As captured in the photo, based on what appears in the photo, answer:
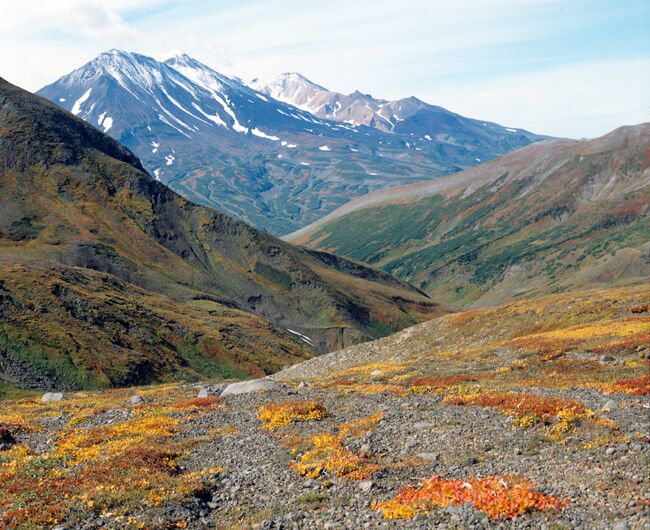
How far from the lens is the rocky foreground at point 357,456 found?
15539mm

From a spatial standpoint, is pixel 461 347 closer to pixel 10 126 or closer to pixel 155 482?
pixel 155 482

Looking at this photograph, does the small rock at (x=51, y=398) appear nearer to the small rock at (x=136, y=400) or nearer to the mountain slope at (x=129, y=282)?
the small rock at (x=136, y=400)

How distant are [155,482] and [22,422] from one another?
1542 centimetres

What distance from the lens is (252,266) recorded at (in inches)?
6806

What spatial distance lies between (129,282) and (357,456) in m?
119

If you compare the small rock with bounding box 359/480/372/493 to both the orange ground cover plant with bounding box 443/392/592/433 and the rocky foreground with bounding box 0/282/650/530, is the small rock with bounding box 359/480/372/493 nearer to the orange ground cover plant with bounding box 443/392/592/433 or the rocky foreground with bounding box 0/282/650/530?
the rocky foreground with bounding box 0/282/650/530

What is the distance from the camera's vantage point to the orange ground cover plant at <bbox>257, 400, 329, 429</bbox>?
27.5 m

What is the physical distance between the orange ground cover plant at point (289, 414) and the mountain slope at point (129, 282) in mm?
51041

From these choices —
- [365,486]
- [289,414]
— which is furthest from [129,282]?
[365,486]

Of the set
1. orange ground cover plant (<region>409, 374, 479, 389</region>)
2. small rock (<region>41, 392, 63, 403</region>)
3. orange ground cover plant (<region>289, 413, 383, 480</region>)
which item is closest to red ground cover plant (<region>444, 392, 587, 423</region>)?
orange ground cover plant (<region>409, 374, 479, 389</region>)

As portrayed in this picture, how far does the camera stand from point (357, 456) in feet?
67.5

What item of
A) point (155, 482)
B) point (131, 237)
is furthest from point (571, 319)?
point (131, 237)

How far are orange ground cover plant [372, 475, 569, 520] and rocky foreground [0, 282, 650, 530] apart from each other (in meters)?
0.05

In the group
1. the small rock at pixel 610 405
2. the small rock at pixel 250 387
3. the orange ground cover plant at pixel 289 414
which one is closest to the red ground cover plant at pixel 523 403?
the small rock at pixel 610 405
